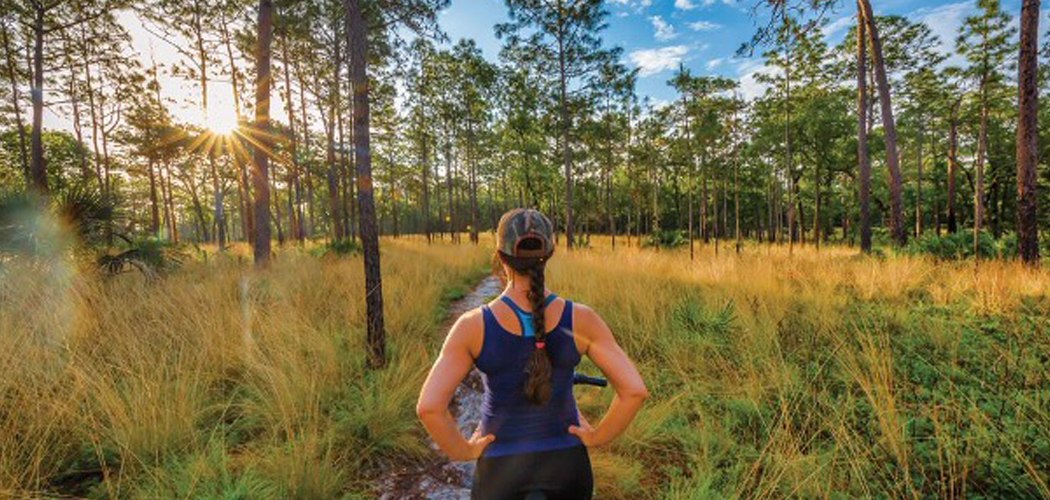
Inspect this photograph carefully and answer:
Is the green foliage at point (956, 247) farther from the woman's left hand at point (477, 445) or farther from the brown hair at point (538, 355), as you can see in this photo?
the woman's left hand at point (477, 445)

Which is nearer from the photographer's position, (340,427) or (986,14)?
(340,427)

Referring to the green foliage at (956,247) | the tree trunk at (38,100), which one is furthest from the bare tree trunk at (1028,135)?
the tree trunk at (38,100)

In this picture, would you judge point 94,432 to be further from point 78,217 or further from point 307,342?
point 78,217

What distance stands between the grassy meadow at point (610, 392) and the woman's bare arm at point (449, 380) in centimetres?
158

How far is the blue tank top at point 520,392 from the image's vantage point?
1226 millimetres

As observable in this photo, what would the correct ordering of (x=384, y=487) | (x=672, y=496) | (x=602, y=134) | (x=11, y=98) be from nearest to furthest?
(x=672, y=496), (x=384, y=487), (x=11, y=98), (x=602, y=134)

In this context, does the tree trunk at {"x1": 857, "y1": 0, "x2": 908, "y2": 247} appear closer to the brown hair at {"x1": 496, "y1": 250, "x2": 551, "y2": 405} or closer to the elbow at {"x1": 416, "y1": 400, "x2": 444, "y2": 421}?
the brown hair at {"x1": 496, "y1": 250, "x2": 551, "y2": 405}

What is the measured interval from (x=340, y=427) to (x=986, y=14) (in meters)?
25.9

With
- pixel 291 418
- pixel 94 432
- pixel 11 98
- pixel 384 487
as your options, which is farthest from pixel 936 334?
pixel 11 98

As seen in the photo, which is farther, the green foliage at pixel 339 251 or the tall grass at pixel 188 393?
the green foliage at pixel 339 251

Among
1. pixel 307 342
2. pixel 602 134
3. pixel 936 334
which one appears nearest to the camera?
pixel 936 334

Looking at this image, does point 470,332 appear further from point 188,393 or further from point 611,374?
point 188,393

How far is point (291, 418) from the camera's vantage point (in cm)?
275

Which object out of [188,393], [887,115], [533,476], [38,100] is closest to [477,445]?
[533,476]
